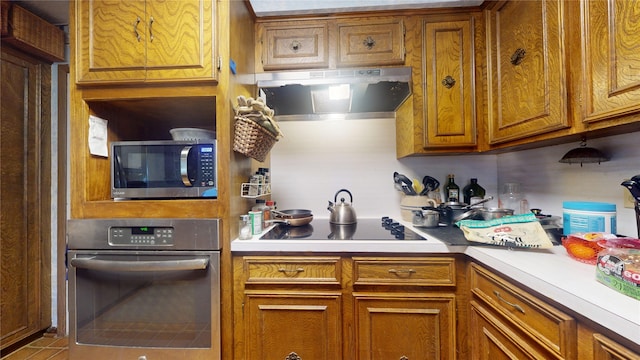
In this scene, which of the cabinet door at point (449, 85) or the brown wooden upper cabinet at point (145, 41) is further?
the cabinet door at point (449, 85)

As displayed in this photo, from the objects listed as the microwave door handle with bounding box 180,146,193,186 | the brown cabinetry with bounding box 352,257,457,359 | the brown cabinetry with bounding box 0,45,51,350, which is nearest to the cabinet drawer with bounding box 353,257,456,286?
the brown cabinetry with bounding box 352,257,457,359

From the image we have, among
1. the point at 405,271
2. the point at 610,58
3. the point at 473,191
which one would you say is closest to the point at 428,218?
the point at 405,271

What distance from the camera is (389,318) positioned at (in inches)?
39.4

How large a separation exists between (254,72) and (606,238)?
1686mm

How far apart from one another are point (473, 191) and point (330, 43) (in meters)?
1.35

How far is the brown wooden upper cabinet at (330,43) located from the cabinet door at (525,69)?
1.58 feet

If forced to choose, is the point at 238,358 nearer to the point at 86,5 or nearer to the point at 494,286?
the point at 494,286

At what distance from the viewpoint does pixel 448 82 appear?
1345 millimetres

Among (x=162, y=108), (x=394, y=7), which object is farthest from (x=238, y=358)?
(x=394, y=7)

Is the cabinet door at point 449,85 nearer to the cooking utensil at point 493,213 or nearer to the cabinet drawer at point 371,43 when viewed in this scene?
the cabinet drawer at point 371,43

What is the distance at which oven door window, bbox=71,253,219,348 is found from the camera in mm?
999

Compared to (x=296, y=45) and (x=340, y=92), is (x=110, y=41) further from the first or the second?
(x=340, y=92)

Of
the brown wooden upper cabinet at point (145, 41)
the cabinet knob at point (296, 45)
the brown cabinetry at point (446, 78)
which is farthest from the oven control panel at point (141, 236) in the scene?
the brown cabinetry at point (446, 78)

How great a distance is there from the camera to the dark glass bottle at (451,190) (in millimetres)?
1601
